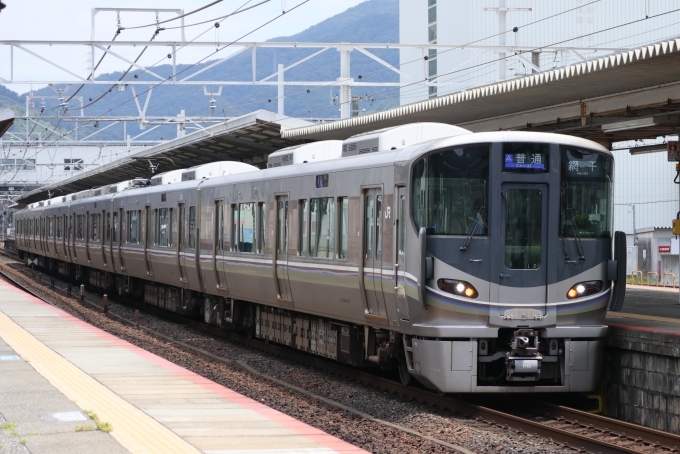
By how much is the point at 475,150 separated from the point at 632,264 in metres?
28.0

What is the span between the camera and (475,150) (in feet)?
34.1

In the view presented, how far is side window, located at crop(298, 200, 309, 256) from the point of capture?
1355 centimetres

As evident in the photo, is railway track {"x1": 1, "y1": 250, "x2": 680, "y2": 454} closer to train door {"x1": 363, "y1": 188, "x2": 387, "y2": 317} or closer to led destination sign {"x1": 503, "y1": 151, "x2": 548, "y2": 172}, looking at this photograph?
train door {"x1": 363, "y1": 188, "x2": 387, "y2": 317}

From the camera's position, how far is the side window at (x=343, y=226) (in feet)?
40.1

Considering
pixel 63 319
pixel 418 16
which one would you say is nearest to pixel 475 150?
pixel 63 319

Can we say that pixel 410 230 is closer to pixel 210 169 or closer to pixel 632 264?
pixel 210 169

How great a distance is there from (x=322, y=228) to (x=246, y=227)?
3.41m

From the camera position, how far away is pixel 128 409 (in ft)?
28.8

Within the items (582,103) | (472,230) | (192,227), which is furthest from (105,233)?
(472,230)

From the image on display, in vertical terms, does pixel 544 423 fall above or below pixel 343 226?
below

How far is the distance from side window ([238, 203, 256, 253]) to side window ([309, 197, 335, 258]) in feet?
8.54

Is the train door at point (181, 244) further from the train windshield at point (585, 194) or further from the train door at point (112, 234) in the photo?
the train windshield at point (585, 194)

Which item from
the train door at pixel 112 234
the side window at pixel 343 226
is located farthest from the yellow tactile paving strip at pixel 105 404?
the train door at pixel 112 234

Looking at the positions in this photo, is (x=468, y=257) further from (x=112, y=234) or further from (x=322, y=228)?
(x=112, y=234)
